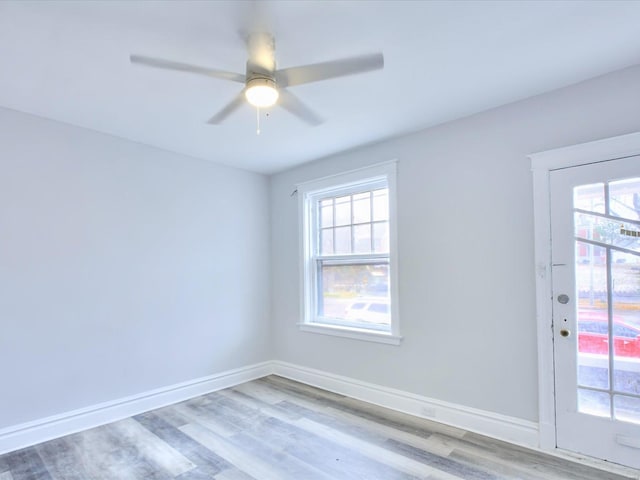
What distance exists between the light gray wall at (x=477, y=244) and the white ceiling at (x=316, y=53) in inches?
7.2

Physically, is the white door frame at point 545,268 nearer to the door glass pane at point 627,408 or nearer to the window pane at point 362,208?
the door glass pane at point 627,408

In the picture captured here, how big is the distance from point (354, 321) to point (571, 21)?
296cm

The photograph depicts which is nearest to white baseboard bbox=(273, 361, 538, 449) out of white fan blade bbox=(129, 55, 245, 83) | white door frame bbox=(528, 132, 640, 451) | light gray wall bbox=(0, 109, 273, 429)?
white door frame bbox=(528, 132, 640, 451)

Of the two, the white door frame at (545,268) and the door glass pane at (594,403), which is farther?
the white door frame at (545,268)

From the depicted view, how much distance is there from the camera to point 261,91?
1880mm

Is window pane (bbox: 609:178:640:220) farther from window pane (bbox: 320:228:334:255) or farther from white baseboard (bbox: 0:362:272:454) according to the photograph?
white baseboard (bbox: 0:362:272:454)

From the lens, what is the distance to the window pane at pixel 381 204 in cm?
363

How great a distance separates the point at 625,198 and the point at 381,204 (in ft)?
6.25

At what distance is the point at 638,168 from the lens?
2.25 m

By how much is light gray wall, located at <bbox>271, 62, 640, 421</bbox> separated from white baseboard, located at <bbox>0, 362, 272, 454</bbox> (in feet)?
4.76

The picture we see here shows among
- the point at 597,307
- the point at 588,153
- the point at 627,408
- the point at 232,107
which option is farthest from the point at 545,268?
the point at 232,107

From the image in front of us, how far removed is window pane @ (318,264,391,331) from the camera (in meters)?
3.61

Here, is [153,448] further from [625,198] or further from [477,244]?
[625,198]

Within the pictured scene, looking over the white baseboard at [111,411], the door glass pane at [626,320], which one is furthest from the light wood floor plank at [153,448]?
the door glass pane at [626,320]
